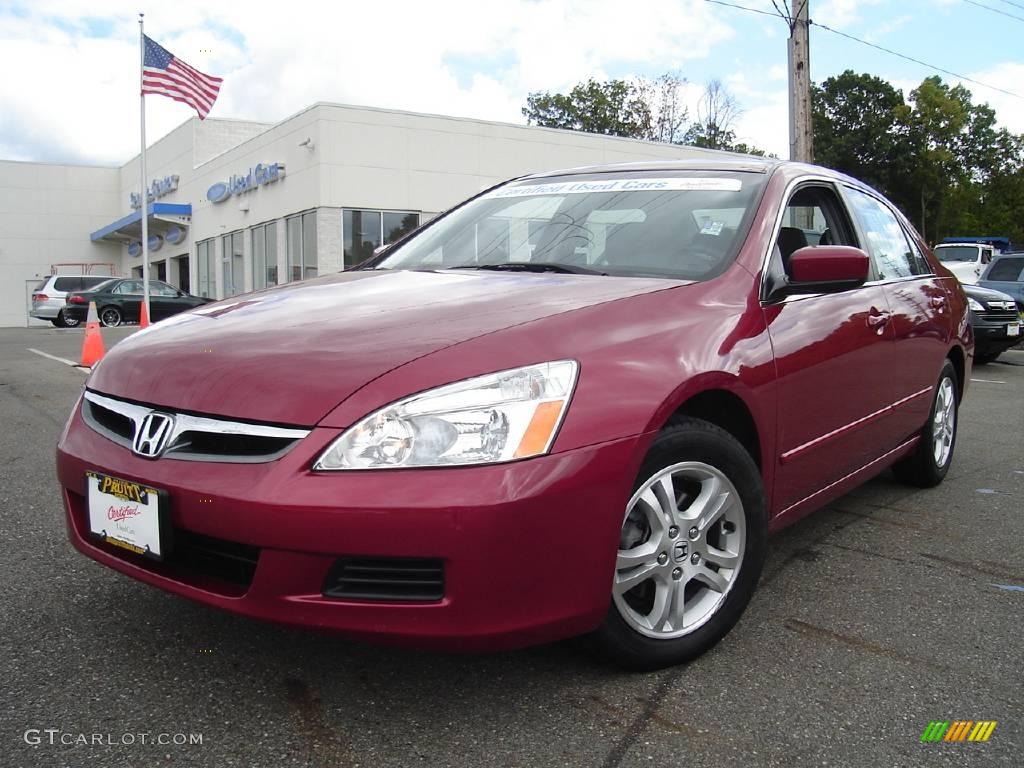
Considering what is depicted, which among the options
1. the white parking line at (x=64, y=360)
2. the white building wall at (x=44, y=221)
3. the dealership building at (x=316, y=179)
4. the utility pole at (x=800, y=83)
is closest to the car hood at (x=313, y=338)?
the white parking line at (x=64, y=360)

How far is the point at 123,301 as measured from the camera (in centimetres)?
2522

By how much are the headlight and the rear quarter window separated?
14455mm

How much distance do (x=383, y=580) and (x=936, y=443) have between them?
343 centimetres

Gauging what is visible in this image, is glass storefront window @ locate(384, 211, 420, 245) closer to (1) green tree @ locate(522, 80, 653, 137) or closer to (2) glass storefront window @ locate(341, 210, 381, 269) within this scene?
(2) glass storefront window @ locate(341, 210, 381, 269)

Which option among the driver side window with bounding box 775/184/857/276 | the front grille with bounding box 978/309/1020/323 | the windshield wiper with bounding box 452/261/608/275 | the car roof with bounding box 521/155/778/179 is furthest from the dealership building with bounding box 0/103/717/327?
the windshield wiper with bounding box 452/261/608/275

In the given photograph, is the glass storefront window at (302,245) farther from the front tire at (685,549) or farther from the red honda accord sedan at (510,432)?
the front tire at (685,549)

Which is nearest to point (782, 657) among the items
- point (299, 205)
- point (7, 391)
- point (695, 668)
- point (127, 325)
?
point (695, 668)

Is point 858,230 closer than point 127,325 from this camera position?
Yes

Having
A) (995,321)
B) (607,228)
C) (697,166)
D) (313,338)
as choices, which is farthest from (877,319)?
(995,321)

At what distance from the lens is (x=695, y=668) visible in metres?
2.39

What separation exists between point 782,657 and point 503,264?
1554 mm

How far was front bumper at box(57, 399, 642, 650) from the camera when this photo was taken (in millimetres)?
1856

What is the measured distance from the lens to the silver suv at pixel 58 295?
85.1 ft

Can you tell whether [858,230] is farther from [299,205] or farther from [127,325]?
[127,325]
